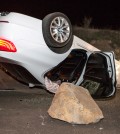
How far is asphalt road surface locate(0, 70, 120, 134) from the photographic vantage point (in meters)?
6.62

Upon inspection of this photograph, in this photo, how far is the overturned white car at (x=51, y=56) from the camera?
6.85m

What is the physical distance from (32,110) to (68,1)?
1491 cm

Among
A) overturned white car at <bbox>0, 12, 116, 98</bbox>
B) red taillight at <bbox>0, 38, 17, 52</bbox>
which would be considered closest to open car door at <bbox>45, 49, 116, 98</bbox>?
overturned white car at <bbox>0, 12, 116, 98</bbox>

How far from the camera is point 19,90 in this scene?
29.1ft

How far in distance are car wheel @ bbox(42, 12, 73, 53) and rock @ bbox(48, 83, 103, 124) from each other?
2.37 ft

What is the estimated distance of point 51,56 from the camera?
23.7ft

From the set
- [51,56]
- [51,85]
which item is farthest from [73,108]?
[51,85]

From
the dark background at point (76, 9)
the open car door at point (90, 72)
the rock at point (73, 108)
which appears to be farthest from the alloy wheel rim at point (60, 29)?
the dark background at point (76, 9)

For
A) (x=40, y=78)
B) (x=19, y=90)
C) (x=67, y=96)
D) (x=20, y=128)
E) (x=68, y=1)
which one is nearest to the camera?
(x=20, y=128)

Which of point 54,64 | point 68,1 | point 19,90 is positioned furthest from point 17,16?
point 68,1

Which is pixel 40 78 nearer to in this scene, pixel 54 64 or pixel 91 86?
pixel 54 64

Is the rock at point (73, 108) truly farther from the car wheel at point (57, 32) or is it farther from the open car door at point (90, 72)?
the car wheel at point (57, 32)

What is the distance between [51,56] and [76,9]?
13.6 meters

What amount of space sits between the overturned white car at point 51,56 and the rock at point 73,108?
58cm
